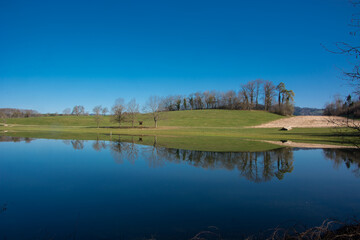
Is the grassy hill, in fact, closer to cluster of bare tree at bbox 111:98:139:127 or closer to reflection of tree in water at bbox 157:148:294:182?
cluster of bare tree at bbox 111:98:139:127

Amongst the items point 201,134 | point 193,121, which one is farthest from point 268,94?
point 201,134

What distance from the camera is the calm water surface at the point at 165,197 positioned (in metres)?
6.51

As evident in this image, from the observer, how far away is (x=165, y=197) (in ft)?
29.4

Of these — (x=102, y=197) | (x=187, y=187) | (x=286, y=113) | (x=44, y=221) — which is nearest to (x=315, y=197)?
(x=187, y=187)

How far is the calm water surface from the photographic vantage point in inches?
256

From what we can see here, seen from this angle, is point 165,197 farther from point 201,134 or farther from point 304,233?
point 201,134

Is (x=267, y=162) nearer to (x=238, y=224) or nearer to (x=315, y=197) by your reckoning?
(x=315, y=197)

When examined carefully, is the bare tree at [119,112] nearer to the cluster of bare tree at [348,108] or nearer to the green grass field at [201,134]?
the green grass field at [201,134]

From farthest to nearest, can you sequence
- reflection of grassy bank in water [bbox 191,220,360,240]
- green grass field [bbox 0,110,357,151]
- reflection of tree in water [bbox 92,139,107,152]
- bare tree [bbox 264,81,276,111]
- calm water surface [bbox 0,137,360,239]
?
1. bare tree [bbox 264,81,276,111]
2. green grass field [bbox 0,110,357,151]
3. reflection of tree in water [bbox 92,139,107,152]
4. calm water surface [bbox 0,137,360,239]
5. reflection of grassy bank in water [bbox 191,220,360,240]

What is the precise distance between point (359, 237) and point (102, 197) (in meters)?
8.04

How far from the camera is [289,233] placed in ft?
20.4

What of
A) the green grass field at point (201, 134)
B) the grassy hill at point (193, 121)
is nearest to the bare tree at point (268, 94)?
the grassy hill at point (193, 121)

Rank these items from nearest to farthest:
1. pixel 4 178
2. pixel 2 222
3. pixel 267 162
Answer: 1. pixel 2 222
2. pixel 4 178
3. pixel 267 162

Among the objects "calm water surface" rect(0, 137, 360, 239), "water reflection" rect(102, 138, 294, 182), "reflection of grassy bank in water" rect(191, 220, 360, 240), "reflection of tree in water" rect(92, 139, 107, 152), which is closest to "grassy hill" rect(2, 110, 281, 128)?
"reflection of tree in water" rect(92, 139, 107, 152)
